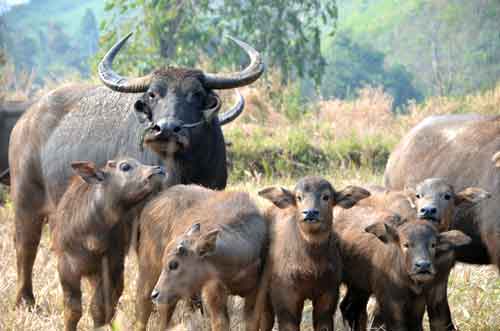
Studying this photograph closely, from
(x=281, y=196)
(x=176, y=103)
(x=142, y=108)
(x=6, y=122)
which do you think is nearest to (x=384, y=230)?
(x=281, y=196)

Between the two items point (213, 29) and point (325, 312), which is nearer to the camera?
point (325, 312)

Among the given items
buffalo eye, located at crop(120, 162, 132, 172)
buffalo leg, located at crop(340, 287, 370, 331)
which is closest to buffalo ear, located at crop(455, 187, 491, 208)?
buffalo leg, located at crop(340, 287, 370, 331)

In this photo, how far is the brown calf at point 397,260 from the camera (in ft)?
20.8

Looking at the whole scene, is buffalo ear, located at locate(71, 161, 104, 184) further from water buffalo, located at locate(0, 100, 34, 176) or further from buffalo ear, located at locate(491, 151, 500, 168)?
water buffalo, located at locate(0, 100, 34, 176)

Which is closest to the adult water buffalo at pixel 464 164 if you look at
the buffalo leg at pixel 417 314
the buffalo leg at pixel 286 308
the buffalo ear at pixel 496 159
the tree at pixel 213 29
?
the buffalo ear at pixel 496 159

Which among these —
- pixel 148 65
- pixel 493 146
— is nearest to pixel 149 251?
pixel 493 146

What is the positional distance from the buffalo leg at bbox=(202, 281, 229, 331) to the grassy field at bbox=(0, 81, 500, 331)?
0.24m

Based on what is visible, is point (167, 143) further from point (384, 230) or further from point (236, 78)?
point (384, 230)

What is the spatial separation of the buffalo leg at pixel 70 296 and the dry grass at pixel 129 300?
0.84ft

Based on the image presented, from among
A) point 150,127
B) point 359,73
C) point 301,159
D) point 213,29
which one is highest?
point 150,127

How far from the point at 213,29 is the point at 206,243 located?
16379mm

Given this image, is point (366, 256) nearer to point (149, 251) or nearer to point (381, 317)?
point (381, 317)

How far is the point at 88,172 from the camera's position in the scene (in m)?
6.86

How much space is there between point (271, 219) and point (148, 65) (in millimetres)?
14346
